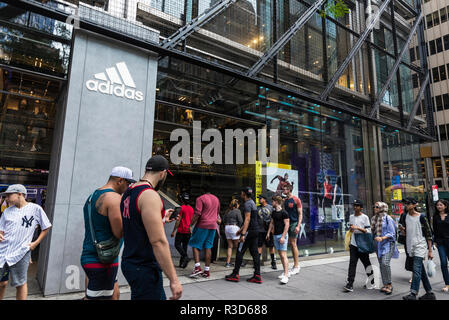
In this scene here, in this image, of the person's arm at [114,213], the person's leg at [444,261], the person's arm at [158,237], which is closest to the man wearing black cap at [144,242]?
the person's arm at [158,237]

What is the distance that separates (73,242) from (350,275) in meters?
5.17

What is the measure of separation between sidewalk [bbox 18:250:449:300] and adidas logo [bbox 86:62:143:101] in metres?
3.73

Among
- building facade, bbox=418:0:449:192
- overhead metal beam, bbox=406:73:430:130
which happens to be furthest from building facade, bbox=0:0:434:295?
building facade, bbox=418:0:449:192

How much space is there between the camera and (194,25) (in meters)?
6.79

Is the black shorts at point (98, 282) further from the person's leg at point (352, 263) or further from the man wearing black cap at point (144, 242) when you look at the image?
the person's leg at point (352, 263)

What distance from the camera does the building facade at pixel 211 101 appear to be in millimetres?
4988

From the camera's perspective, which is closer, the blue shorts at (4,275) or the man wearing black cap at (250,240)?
the blue shorts at (4,275)

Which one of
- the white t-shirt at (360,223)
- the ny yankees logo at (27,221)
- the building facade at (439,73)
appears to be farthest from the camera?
the building facade at (439,73)

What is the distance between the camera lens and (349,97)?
40.3 feet

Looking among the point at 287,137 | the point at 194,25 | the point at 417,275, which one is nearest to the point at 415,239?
the point at 417,275

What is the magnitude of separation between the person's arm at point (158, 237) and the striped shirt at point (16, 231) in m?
2.45

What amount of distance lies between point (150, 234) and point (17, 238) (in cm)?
256

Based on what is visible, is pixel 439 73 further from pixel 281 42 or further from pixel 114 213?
pixel 114 213
